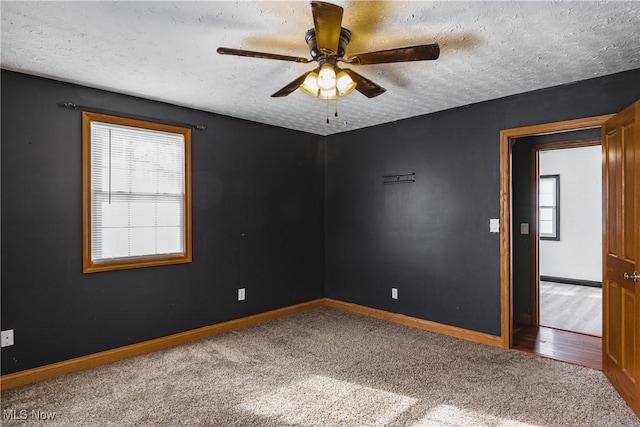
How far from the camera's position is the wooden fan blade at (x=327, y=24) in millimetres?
1672

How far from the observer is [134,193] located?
3.50 metres

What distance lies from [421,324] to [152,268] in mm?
2895

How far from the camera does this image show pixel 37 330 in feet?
9.73

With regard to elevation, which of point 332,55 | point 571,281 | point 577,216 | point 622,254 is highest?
point 332,55

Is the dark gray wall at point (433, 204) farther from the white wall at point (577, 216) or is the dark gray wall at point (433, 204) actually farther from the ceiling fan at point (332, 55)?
the white wall at point (577, 216)

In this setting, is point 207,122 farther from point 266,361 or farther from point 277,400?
point 277,400

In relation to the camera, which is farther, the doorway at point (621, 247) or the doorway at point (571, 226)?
the doorway at point (571, 226)

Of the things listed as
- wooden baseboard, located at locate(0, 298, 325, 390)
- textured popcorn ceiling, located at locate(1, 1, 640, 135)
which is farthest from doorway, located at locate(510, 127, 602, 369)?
wooden baseboard, located at locate(0, 298, 325, 390)

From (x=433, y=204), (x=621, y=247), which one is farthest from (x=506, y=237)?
(x=621, y=247)

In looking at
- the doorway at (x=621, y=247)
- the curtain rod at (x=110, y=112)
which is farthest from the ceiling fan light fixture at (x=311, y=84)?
the doorway at (x=621, y=247)

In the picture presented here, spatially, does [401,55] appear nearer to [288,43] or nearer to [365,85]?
[365,85]

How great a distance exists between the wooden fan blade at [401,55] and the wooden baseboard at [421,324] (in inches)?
111

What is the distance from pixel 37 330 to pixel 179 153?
193 centimetres

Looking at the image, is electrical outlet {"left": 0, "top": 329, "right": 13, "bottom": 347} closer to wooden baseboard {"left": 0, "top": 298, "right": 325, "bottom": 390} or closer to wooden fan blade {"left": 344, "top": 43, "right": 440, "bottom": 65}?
wooden baseboard {"left": 0, "top": 298, "right": 325, "bottom": 390}
